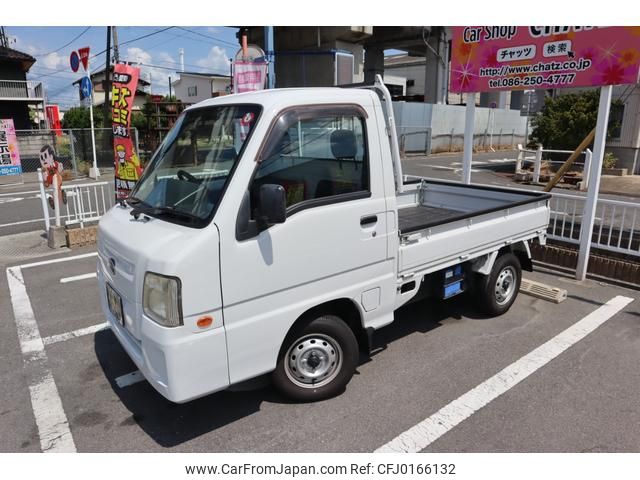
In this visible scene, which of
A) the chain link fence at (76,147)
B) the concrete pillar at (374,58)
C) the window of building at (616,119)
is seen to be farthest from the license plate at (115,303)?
the concrete pillar at (374,58)

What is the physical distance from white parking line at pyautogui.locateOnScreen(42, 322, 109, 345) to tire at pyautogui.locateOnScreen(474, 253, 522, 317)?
386cm

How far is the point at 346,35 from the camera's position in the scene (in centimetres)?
2216

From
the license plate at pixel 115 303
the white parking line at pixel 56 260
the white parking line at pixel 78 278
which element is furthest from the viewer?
the white parking line at pixel 56 260

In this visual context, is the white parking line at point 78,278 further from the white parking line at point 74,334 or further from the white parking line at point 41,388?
the white parking line at point 74,334

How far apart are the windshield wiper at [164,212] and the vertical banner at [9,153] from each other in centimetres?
1643

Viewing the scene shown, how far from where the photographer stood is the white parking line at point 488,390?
3.02 metres

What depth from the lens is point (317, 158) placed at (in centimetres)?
323

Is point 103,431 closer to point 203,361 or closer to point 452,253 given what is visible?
point 203,361

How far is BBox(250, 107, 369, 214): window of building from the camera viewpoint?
2979mm

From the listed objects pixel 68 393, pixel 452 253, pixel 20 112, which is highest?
pixel 20 112

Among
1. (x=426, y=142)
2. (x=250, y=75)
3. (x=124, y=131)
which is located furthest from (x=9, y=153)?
(x=426, y=142)

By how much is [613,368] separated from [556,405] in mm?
916

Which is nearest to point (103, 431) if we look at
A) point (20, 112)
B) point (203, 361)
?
point (203, 361)
